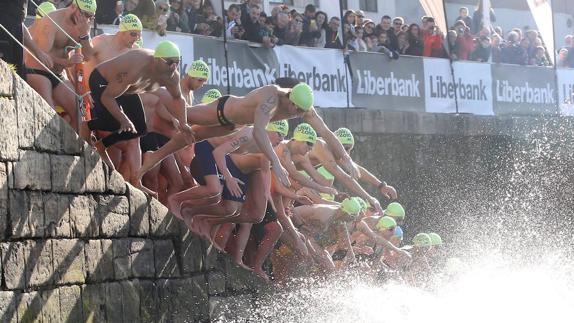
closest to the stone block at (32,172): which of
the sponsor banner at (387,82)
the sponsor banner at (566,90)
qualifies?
the sponsor banner at (387,82)

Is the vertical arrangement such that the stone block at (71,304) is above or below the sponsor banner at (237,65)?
below

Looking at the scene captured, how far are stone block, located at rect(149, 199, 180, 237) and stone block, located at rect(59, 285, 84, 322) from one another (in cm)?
142

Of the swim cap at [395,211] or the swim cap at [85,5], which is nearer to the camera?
the swim cap at [85,5]

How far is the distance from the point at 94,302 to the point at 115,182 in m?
1.01

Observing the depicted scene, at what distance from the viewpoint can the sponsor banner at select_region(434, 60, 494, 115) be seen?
740 inches

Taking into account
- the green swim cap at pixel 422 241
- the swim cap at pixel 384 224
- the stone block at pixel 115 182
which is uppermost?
the stone block at pixel 115 182

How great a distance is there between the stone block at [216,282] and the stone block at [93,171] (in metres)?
2.10

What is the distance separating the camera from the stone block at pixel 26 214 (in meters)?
7.32

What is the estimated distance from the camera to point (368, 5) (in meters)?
20.1

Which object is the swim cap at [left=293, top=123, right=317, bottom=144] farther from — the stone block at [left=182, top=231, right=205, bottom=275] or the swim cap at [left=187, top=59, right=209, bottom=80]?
the stone block at [left=182, top=231, right=205, bottom=275]

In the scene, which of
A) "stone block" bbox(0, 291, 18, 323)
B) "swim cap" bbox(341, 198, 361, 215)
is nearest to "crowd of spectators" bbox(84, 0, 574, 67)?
"swim cap" bbox(341, 198, 361, 215)

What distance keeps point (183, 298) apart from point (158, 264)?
0.50m

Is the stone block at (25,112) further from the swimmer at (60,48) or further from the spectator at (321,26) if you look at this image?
the spectator at (321,26)

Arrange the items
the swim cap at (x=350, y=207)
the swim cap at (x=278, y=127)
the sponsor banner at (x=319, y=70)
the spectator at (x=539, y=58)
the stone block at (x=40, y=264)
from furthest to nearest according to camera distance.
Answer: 1. the spectator at (x=539, y=58)
2. the sponsor banner at (x=319, y=70)
3. the swim cap at (x=350, y=207)
4. the swim cap at (x=278, y=127)
5. the stone block at (x=40, y=264)
